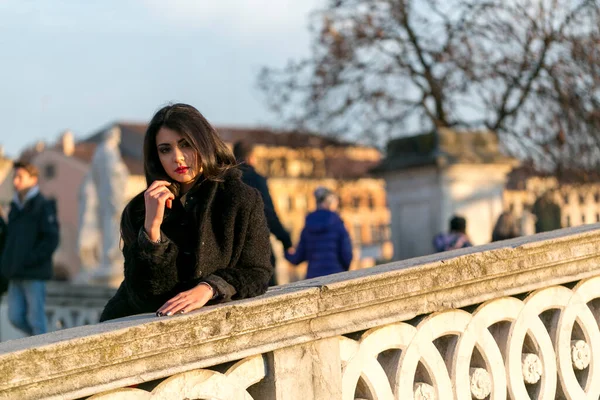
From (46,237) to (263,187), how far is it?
7.75ft

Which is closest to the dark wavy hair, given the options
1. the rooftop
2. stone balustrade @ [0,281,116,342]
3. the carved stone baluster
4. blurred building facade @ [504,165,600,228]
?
the carved stone baluster

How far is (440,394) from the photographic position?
4.00 m

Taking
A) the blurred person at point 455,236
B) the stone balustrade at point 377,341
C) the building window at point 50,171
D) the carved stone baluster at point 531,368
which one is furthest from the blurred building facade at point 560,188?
the building window at point 50,171

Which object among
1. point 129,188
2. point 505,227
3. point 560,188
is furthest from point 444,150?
point 129,188

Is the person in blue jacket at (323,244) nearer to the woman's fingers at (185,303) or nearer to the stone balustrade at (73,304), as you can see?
the stone balustrade at (73,304)

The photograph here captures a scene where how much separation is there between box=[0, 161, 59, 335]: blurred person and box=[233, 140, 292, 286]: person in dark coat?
1.91 meters

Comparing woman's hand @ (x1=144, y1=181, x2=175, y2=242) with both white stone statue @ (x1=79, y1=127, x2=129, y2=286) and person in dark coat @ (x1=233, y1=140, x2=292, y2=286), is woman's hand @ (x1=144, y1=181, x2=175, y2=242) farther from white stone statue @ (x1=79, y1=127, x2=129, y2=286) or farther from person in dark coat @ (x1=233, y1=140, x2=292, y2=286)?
white stone statue @ (x1=79, y1=127, x2=129, y2=286)

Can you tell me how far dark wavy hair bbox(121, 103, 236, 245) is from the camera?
409cm

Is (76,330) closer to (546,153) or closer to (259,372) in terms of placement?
(259,372)

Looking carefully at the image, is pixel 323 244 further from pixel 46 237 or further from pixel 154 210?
pixel 154 210

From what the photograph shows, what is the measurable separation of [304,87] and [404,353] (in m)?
19.2

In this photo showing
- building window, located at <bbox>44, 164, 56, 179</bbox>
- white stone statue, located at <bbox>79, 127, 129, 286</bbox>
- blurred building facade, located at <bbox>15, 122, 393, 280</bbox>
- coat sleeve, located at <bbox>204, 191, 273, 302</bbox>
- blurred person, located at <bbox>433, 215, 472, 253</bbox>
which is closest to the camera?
coat sleeve, located at <bbox>204, 191, 273, 302</bbox>

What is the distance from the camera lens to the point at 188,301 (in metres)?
3.58

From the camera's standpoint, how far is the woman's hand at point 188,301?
3479mm
